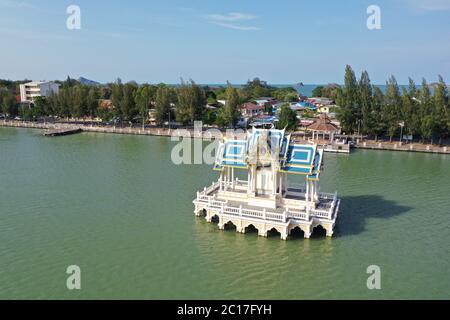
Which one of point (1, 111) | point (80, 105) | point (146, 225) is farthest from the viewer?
point (1, 111)

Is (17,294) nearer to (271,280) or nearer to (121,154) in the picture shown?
(271,280)

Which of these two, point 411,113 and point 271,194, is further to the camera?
point 411,113

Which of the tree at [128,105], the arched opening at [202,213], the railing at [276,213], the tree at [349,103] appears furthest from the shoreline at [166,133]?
the arched opening at [202,213]

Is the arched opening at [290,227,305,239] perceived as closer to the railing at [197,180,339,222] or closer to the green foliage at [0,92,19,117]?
the railing at [197,180,339,222]

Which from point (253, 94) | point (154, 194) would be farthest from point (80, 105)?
point (253, 94)

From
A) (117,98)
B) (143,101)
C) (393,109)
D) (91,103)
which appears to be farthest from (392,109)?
(91,103)

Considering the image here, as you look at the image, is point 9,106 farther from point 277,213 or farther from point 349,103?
point 277,213

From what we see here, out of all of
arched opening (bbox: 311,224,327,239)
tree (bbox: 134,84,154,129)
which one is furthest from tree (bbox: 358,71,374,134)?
tree (bbox: 134,84,154,129)

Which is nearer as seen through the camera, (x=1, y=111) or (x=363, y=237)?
(x=363, y=237)
